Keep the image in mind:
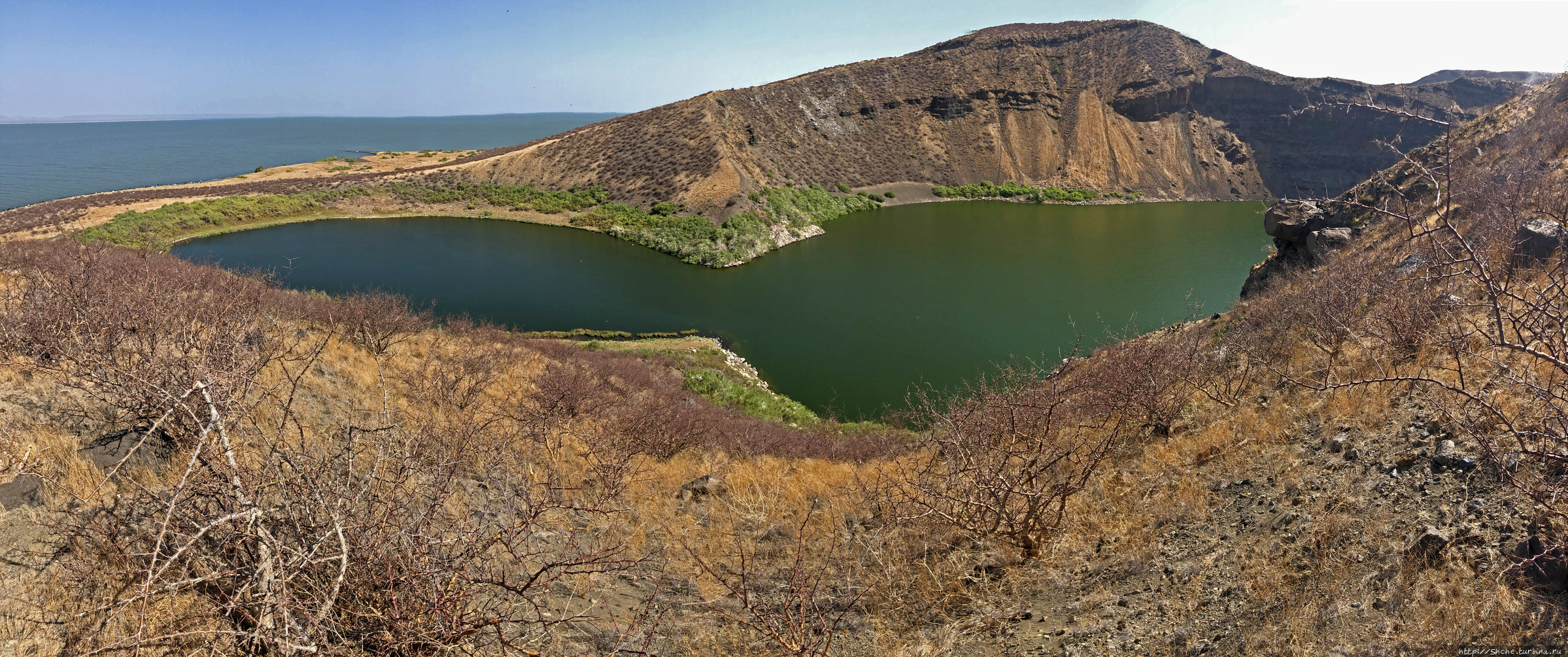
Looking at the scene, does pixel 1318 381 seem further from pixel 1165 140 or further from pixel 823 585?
pixel 1165 140

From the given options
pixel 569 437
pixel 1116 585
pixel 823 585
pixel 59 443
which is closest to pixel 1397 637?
pixel 1116 585

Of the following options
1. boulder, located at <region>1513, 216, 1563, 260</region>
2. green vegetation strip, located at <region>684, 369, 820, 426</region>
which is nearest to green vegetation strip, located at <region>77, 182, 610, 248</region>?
green vegetation strip, located at <region>684, 369, 820, 426</region>

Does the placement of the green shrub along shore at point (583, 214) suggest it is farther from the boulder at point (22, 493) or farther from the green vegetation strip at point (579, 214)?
the boulder at point (22, 493)

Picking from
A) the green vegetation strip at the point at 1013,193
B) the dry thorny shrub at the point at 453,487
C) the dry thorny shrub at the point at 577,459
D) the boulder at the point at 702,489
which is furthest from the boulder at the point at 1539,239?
the green vegetation strip at the point at 1013,193

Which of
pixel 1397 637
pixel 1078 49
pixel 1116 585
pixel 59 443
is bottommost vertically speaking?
pixel 1116 585

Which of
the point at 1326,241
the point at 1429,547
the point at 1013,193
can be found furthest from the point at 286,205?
the point at 1013,193

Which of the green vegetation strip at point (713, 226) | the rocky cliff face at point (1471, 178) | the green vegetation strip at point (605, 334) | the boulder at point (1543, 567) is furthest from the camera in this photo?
the green vegetation strip at point (713, 226)
